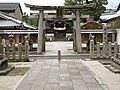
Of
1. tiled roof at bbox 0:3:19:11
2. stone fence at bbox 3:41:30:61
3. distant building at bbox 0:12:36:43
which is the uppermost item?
tiled roof at bbox 0:3:19:11

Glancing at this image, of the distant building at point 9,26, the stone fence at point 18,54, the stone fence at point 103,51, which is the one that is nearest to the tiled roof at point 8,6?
the distant building at point 9,26

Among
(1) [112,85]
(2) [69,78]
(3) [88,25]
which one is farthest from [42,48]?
(3) [88,25]

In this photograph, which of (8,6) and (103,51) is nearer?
(103,51)

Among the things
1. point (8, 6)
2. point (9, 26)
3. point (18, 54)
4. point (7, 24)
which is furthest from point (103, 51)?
point (8, 6)

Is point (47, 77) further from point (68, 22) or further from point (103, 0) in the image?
point (103, 0)

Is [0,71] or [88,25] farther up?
[88,25]

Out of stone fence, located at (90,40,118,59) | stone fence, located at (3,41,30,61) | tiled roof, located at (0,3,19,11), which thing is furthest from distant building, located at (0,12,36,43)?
stone fence, located at (90,40,118,59)

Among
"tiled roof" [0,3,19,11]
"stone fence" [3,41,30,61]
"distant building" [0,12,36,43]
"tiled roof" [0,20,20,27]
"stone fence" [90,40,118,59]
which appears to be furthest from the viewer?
"tiled roof" [0,3,19,11]

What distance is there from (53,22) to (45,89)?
1920 centimetres

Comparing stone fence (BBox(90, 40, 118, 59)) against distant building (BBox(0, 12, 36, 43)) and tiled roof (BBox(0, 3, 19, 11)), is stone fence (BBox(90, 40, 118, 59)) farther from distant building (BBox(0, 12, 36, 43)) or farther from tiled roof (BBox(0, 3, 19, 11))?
tiled roof (BBox(0, 3, 19, 11))

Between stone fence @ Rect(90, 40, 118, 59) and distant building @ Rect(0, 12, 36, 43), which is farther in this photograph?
distant building @ Rect(0, 12, 36, 43)

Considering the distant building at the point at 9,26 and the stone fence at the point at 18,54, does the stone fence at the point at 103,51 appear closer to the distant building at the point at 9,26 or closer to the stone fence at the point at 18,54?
the stone fence at the point at 18,54

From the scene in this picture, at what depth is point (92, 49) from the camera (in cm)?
1859

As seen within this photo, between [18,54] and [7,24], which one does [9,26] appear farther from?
[18,54]
